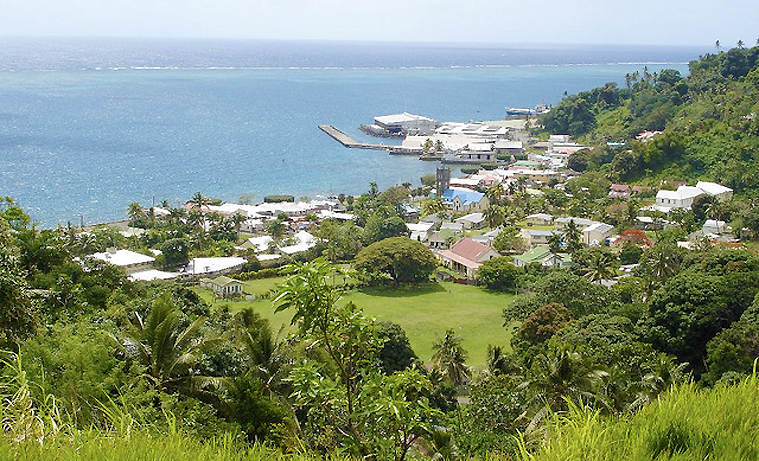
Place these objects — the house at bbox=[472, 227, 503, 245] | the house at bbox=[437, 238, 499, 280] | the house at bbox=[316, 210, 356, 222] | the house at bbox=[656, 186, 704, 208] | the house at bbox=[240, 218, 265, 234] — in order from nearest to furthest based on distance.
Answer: the house at bbox=[437, 238, 499, 280] → the house at bbox=[472, 227, 503, 245] → the house at bbox=[240, 218, 265, 234] → the house at bbox=[656, 186, 704, 208] → the house at bbox=[316, 210, 356, 222]

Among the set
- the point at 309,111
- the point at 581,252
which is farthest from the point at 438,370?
the point at 309,111

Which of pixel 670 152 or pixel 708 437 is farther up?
pixel 708 437

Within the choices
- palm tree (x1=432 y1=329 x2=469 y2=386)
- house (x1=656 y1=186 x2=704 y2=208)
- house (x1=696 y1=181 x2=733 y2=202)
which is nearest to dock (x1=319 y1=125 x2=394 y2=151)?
house (x1=656 y1=186 x2=704 y2=208)

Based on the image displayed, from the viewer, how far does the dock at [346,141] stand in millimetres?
65688

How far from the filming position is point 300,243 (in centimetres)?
3338

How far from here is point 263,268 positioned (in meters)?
30.8

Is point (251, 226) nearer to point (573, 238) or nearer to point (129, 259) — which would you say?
point (129, 259)

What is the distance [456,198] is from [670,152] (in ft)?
48.3

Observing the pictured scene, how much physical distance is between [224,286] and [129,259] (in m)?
5.09

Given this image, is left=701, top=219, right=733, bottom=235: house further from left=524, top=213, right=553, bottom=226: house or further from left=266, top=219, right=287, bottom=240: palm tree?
left=266, top=219, right=287, bottom=240: palm tree

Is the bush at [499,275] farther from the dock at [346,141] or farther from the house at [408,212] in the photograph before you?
the dock at [346,141]

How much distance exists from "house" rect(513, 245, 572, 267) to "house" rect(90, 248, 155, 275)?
15811mm

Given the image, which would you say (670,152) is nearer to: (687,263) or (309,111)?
(687,263)

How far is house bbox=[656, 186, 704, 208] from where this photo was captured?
126ft
